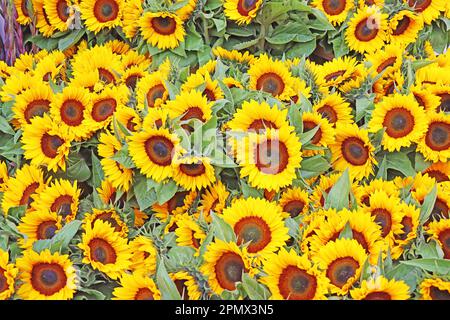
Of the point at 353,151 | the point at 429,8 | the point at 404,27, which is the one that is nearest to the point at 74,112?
the point at 353,151

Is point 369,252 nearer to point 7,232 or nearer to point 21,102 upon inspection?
point 7,232

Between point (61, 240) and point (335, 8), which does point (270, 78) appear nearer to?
point (335, 8)

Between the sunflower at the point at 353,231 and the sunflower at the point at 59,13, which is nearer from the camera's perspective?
the sunflower at the point at 353,231

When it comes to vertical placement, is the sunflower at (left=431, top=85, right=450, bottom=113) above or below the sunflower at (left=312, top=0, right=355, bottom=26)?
below

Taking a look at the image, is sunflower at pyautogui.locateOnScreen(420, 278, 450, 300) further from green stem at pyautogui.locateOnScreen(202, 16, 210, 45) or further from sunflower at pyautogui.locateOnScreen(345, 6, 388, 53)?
green stem at pyautogui.locateOnScreen(202, 16, 210, 45)

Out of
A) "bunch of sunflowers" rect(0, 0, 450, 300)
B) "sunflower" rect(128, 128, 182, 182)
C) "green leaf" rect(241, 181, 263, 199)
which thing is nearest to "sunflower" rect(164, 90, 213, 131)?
"bunch of sunflowers" rect(0, 0, 450, 300)

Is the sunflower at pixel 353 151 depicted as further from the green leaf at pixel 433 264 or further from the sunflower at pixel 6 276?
the sunflower at pixel 6 276

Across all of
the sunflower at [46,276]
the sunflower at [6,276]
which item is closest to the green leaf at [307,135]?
the sunflower at [46,276]
